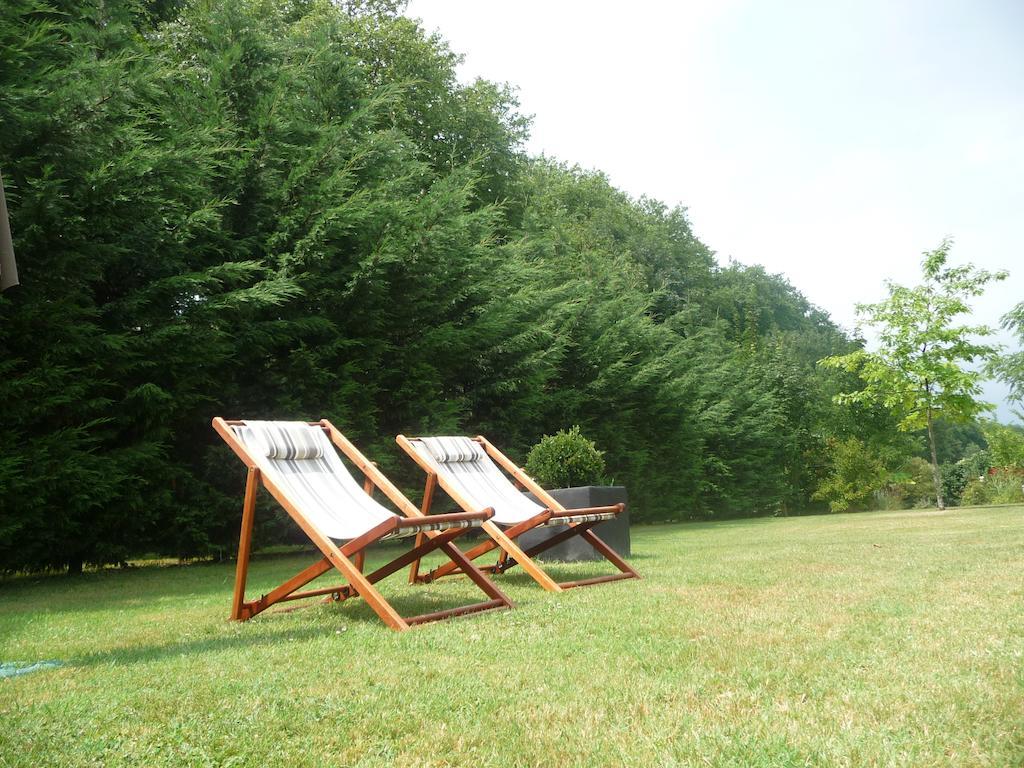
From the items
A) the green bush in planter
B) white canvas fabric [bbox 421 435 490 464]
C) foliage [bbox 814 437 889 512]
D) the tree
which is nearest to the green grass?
white canvas fabric [bbox 421 435 490 464]

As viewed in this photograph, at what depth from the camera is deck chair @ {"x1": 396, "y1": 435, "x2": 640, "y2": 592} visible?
573 centimetres

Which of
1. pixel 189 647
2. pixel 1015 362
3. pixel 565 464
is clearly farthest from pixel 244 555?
pixel 1015 362

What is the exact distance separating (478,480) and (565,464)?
2207 mm

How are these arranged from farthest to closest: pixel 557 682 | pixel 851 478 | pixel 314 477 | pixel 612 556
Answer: pixel 851 478
pixel 612 556
pixel 314 477
pixel 557 682

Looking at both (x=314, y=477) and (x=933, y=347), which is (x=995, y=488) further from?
(x=314, y=477)

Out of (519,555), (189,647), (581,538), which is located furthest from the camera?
(581,538)

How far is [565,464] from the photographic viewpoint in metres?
8.52

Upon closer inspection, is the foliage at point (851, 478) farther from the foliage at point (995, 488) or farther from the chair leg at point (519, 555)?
the chair leg at point (519, 555)

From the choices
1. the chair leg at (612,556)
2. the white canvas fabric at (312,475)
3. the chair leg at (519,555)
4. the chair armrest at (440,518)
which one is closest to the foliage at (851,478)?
the chair leg at (612,556)

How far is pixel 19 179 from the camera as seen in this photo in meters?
7.09

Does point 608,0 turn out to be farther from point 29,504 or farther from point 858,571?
point 29,504

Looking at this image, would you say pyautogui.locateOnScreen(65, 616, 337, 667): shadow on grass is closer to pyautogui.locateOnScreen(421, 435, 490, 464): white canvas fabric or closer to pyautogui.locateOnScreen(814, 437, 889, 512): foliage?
pyautogui.locateOnScreen(421, 435, 490, 464): white canvas fabric

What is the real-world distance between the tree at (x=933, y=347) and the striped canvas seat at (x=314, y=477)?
1723cm

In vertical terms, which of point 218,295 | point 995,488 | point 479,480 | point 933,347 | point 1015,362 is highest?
point 1015,362
